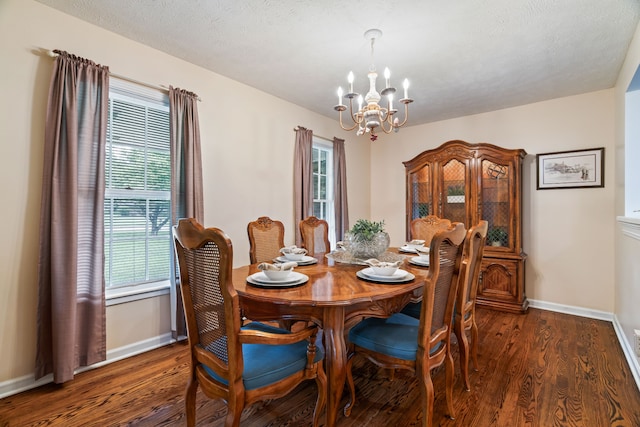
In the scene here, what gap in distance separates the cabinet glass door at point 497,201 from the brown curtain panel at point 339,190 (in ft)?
5.90

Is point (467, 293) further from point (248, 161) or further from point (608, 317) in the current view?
point (608, 317)

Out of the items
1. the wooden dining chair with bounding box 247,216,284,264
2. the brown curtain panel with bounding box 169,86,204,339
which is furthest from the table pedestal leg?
the brown curtain panel with bounding box 169,86,204,339

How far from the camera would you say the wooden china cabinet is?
357 cm

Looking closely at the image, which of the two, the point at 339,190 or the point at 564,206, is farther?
the point at 339,190

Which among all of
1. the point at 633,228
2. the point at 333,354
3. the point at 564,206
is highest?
the point at 564,206

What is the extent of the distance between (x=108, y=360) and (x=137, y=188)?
137cm

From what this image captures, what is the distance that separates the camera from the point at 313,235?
303cm

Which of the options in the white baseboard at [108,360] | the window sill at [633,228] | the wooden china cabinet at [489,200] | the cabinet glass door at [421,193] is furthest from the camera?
the cabinet glass door at [421,193]

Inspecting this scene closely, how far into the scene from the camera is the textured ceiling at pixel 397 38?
2035mm

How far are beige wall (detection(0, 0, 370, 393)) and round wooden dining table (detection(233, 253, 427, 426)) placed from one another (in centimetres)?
153

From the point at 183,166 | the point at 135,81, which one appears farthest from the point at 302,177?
the point at 135,81

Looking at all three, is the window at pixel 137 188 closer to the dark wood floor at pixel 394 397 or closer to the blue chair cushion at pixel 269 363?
the dark wood floor at pixel 394 397

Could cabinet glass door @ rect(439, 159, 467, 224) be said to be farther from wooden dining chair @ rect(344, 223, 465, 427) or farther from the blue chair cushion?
the blue chair cushion

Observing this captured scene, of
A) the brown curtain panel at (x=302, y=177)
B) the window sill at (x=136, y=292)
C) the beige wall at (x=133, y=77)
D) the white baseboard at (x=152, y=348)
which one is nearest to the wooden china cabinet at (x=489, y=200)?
the white baseboard at (x=152, y=348)
